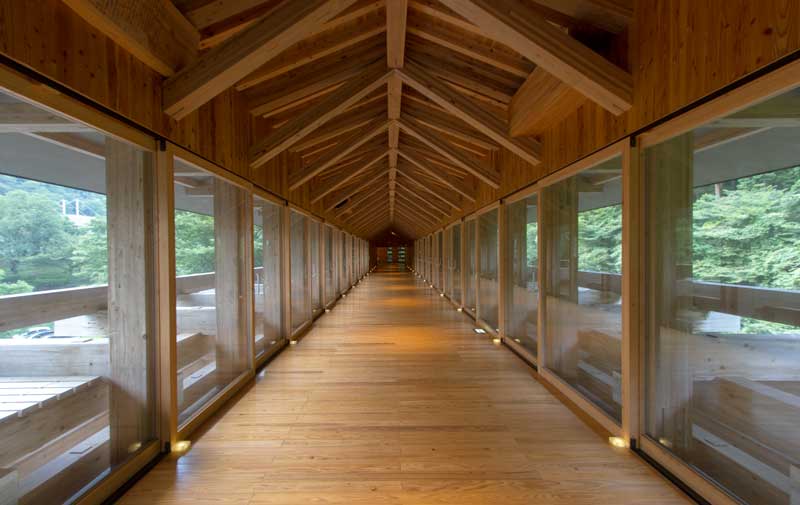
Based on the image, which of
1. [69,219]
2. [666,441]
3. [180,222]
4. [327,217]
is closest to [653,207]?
[666,441]

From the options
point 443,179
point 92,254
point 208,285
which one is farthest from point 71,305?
point 443,179

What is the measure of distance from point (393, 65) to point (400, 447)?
326 cm

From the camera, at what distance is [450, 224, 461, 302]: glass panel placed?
28.4 feet

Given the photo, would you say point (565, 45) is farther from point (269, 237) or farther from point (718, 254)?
point (269, 237)

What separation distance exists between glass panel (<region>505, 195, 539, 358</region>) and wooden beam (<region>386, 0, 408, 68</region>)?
2.04m

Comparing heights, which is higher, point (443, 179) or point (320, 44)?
point (320, 44)

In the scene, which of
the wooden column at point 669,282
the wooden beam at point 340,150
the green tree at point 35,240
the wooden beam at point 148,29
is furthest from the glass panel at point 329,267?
the wooden column at point 669,282

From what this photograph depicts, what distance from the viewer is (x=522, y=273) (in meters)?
4.85

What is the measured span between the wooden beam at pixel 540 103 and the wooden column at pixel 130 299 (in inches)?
113

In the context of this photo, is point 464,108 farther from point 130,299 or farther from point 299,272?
point 299,272

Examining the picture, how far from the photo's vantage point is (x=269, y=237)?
4906 millimetres

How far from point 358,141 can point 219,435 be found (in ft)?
12.8

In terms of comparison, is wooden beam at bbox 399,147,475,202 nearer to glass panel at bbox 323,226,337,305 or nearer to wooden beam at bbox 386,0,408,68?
glass panel at bbox 323,226,337,305

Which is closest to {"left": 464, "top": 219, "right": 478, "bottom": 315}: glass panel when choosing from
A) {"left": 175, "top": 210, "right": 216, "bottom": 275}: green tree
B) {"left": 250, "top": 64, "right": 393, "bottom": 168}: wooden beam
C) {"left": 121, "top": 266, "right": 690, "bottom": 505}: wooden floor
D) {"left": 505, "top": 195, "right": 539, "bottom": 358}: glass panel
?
{"left": 505, "top": 195, "right": 539, "bottom": 358}: glass panel
